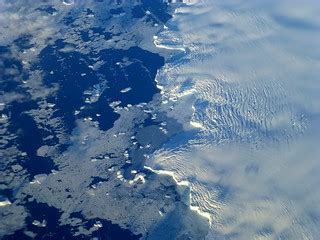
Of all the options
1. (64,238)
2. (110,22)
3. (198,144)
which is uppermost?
(110,22)

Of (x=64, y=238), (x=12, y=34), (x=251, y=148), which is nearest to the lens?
(x=64, y=238)

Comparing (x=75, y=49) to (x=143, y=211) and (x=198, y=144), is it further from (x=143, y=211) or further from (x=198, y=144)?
(x=143, y=211)

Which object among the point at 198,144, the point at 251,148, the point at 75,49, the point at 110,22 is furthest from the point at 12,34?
the point at 251,148

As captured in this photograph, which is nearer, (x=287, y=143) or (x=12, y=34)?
(x=287, y=143)

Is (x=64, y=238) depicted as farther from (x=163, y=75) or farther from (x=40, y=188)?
(x=163, y=75)

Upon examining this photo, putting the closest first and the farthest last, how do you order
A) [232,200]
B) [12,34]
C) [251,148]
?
[232,200]
[251,148]
[12,34]

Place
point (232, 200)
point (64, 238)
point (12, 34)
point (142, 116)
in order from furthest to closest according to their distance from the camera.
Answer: point (12, 34) → point (142, 116) → point (232, 200) → point (64, 238)

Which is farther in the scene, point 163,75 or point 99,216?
point 163,75

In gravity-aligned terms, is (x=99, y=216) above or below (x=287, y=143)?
below

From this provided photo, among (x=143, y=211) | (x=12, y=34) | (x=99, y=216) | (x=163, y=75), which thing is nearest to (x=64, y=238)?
(x=99, y=216)
